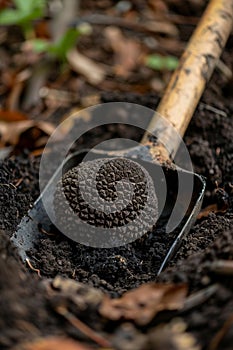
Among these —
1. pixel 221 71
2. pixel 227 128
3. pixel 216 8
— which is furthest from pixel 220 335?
pixel 221 71

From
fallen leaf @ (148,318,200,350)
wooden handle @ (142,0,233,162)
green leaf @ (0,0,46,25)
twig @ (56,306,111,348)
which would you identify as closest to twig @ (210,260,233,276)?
fallen leaf @ (148,318,200,350)

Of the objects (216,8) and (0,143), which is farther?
(0,143)

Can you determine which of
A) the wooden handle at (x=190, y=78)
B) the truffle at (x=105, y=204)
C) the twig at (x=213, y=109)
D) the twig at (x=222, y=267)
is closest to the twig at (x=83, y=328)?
the twig at (x=222, y=267)

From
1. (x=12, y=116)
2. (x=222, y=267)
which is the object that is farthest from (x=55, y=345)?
(x=12, y=116)

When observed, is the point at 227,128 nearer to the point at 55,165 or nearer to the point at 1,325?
the point at 55,165

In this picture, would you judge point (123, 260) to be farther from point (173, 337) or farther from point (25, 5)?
point (25, 5)

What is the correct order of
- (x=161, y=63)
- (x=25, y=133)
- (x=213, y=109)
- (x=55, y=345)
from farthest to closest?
(x=161, y=63) < (x=25, y=133) < (x=213, y=109) < (x=55, y=345)

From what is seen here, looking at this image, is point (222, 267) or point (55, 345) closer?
point (55, 345)

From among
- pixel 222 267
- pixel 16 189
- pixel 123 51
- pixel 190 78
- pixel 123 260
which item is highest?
pixel 222 267
